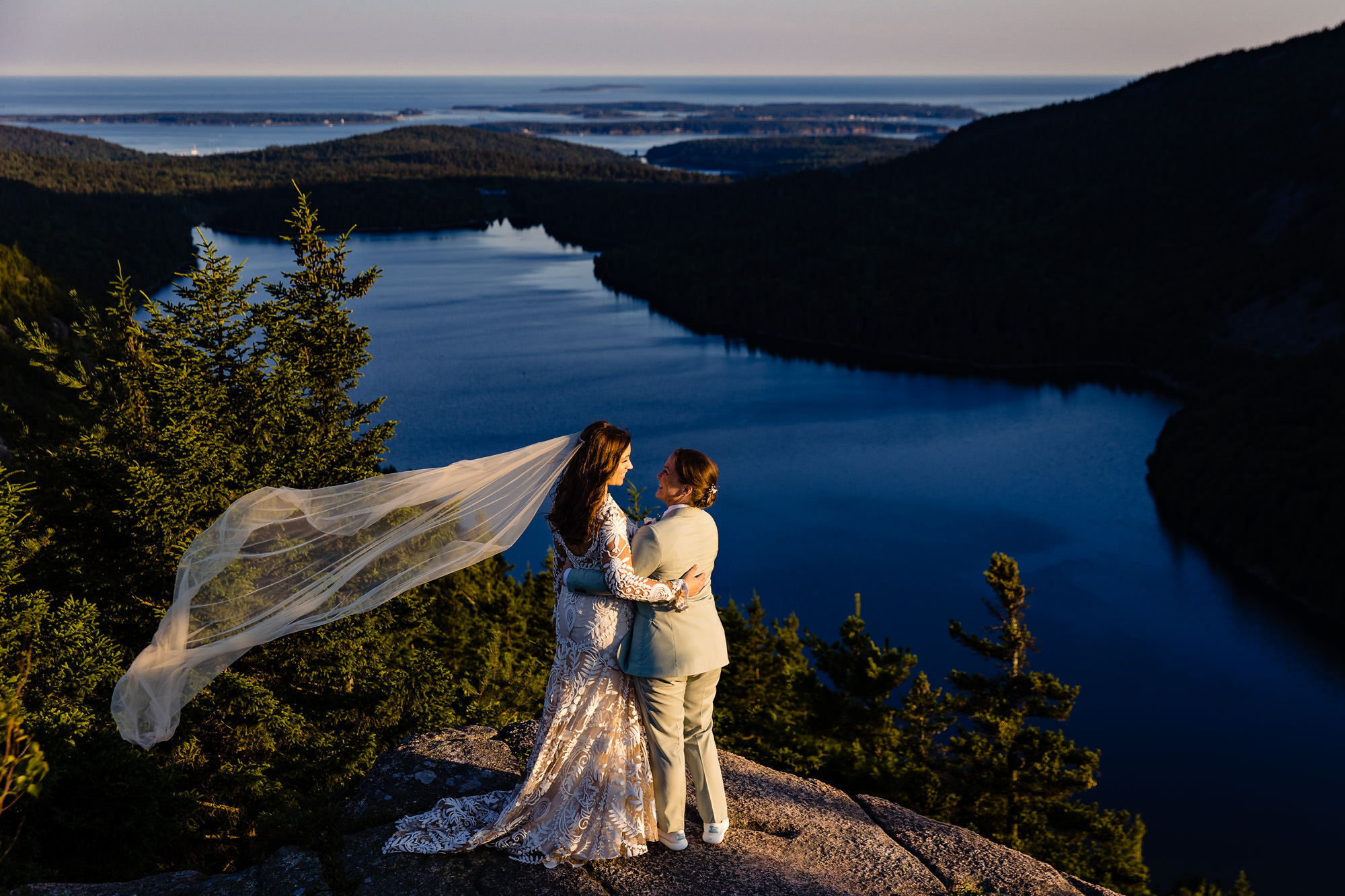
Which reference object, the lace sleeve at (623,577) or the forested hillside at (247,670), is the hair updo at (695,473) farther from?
the forested hillside at (247,670)

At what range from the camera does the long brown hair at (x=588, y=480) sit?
641 centimetres

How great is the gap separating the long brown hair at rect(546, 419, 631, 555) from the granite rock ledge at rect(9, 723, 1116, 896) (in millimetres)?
2491

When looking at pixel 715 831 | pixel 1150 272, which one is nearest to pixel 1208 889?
pixel 715 831

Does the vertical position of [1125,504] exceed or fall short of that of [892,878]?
it falls short

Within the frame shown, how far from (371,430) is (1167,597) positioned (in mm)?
49972

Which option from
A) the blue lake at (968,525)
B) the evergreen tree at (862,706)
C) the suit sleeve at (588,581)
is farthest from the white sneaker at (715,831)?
the blue lake at (968,525)

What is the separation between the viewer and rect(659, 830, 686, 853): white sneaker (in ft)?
23.0

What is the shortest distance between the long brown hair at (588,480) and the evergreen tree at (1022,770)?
14.6 meters

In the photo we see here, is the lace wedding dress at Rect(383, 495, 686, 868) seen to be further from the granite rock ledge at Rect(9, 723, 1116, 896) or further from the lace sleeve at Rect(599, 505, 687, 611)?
the lace sleeve at Rect(599, 505, 687, 611)

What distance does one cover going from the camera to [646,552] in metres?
6.33

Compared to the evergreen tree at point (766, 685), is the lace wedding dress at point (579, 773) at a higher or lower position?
higher

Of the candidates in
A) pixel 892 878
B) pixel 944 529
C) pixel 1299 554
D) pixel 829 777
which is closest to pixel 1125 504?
pixel 1299 554

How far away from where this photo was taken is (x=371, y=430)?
17.4 m

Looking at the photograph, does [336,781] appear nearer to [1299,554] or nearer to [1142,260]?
[1299,554]
